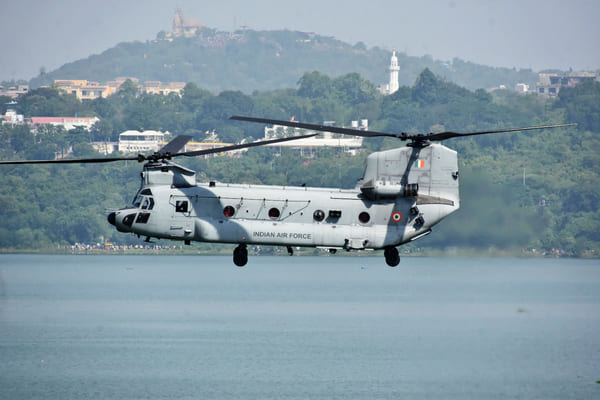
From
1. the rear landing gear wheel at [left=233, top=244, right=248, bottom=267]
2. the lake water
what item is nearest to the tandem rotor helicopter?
the rear landing gear wheel at [left=233, top=244, right=248, bottom=267]

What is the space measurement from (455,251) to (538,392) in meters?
49.1

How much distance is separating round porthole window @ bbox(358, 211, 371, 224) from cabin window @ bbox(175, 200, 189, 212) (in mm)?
7526

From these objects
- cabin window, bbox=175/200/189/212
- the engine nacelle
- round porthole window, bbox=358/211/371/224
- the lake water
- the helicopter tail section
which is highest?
the helicopter tail section

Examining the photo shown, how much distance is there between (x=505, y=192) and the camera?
500 feet

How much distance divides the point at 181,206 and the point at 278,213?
4.24 meters

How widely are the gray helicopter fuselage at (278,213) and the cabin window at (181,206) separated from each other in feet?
0.14

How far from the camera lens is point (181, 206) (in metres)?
49.8

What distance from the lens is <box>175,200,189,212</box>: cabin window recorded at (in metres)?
49.8

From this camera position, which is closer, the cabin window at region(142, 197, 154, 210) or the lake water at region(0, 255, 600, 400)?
the cabin window at region(142, 197, 154, 210)

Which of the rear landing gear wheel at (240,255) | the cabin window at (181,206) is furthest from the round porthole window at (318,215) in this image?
the cabin window at (181,206)

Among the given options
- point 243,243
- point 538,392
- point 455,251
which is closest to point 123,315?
point 455,251

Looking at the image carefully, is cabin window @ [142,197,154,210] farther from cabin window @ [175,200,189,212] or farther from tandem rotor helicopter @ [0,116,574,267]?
cabin window @ [175,200,189,212]

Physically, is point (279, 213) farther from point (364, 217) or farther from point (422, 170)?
point (422, 170)

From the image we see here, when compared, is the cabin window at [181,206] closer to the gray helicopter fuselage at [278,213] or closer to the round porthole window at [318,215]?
the gray helicopter fuselage at [278,213]
